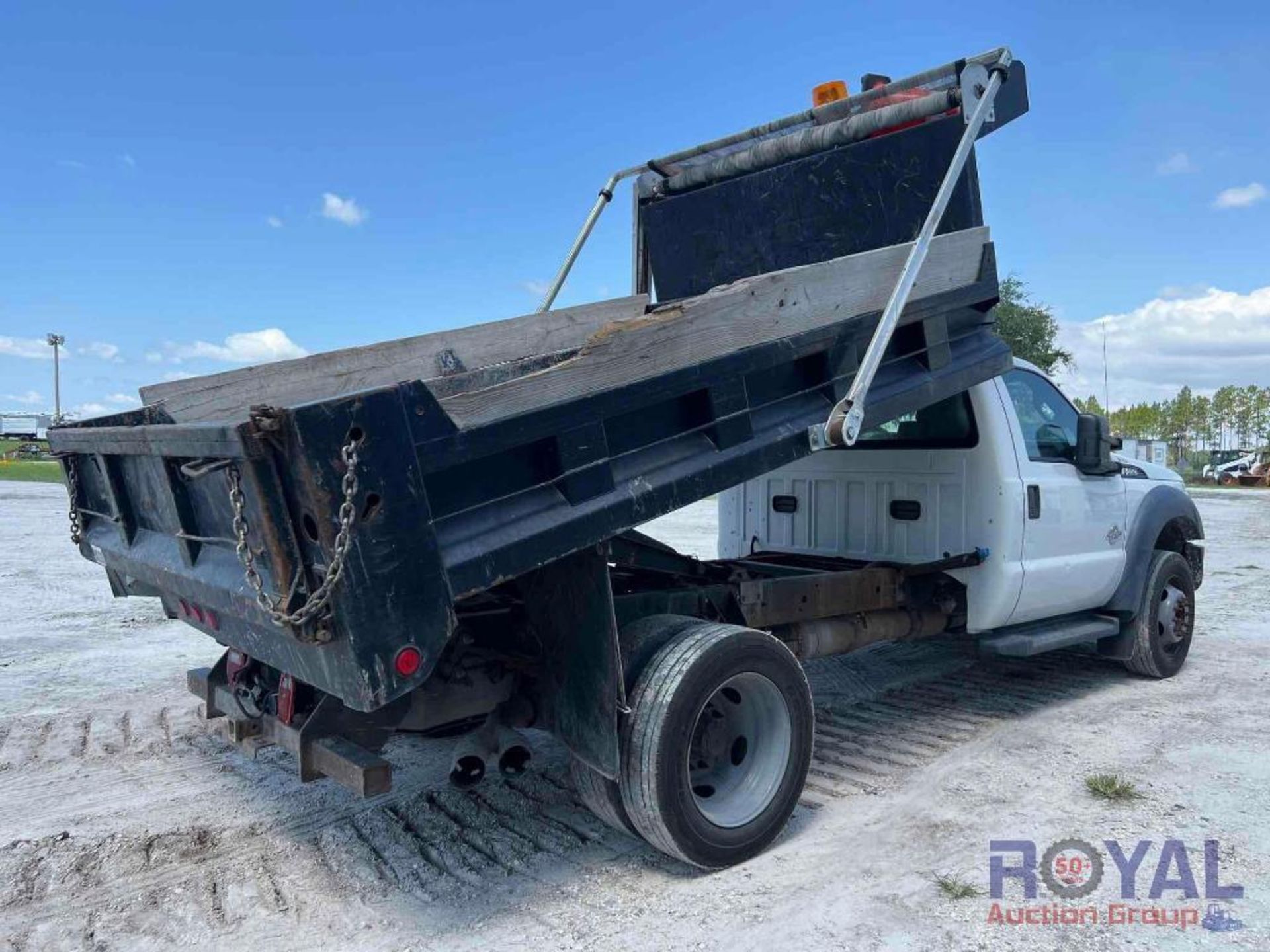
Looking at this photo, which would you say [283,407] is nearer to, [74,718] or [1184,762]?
[74,718]

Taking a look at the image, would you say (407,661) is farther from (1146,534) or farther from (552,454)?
(1146,534)

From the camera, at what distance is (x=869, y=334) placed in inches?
171

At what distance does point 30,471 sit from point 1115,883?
39091 mm

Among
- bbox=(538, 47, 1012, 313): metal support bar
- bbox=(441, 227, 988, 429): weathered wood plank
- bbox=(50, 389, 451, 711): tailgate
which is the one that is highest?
bbox=(538, 47, 1012, 313): metal support bar

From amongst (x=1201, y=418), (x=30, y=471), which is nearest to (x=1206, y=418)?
(x=1201, y=418)

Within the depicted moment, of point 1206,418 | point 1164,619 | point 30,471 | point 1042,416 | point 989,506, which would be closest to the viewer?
point 989,506

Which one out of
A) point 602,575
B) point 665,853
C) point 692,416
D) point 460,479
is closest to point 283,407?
point 460,479

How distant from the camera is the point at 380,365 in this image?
5012 millimetres

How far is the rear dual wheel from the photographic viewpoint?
11.8 feet

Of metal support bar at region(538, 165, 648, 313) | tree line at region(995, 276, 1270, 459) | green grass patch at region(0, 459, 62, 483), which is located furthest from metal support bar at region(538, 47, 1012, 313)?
tree line at region(995, 276, 1270, 459)

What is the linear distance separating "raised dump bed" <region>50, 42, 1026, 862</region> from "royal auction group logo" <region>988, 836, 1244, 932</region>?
3.19 ft

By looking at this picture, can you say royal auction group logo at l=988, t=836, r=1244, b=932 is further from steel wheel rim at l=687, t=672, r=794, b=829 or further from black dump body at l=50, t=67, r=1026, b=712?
black dump body at l=50, t=67, r=1026, b=712

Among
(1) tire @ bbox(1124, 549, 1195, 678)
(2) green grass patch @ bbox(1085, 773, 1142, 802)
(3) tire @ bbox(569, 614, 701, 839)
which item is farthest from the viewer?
(1) tire @ bbox(1124, 549, 1195, 678)

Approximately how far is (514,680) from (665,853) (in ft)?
2.90
